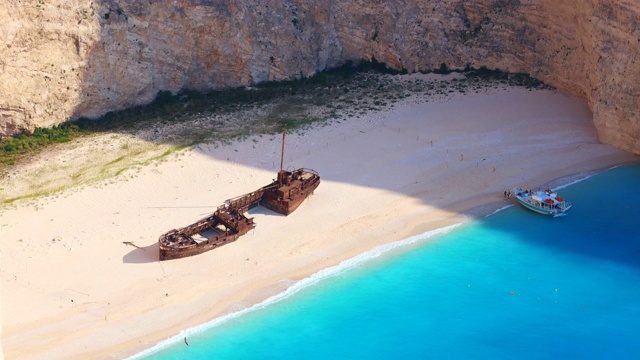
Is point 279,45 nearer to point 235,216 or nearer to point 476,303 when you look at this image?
point 235,216

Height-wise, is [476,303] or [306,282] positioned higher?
[476,303]

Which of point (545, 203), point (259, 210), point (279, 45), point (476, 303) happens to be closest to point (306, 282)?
point (259, 210)

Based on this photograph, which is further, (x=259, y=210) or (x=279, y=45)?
(x=279, y=45)

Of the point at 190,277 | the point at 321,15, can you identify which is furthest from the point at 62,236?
the point at 321,15

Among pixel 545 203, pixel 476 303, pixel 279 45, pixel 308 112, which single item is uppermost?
pixel 279 45

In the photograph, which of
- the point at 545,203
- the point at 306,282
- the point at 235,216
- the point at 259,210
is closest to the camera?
the point at 306,282
